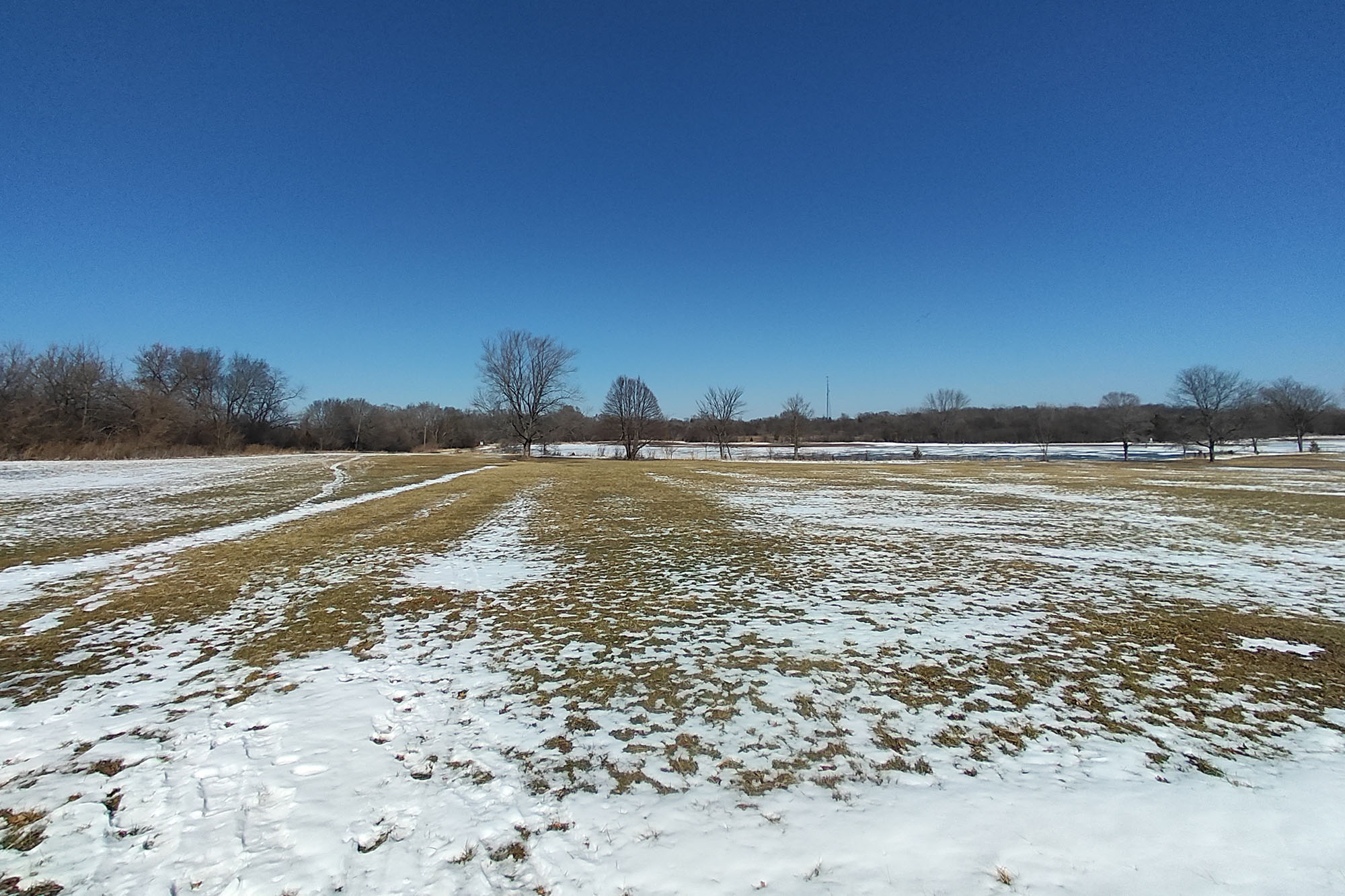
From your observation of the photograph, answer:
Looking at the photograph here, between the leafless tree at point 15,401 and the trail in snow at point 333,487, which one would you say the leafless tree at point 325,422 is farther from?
the trail in snow at point 333,487

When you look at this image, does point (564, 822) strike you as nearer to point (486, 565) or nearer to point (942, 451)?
point (486, 565)

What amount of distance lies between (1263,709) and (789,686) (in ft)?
13.2

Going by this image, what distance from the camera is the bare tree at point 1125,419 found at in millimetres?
69250

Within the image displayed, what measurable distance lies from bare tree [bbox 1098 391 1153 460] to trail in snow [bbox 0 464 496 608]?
77885 millimetres

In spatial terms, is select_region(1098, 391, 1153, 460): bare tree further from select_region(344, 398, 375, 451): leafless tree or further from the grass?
select_region(344, 398, 375, 451): leafless tree

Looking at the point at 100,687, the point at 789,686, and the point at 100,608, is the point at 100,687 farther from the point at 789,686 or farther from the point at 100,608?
the point at 789,686

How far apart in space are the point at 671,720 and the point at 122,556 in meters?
12.1

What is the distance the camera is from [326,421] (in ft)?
291

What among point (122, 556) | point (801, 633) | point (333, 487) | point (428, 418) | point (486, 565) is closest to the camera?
point (801, 633)

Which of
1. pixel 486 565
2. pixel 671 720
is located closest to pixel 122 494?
pixel 486 565

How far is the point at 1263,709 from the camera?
181 inches

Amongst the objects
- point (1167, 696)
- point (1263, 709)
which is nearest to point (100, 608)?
point (1167, 696)

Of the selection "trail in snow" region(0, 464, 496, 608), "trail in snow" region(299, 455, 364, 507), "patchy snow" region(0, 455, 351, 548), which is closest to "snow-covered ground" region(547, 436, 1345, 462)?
"trail in snow" region(299, 455, 364, 507)

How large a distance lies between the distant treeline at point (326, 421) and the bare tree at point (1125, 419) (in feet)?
1.61
